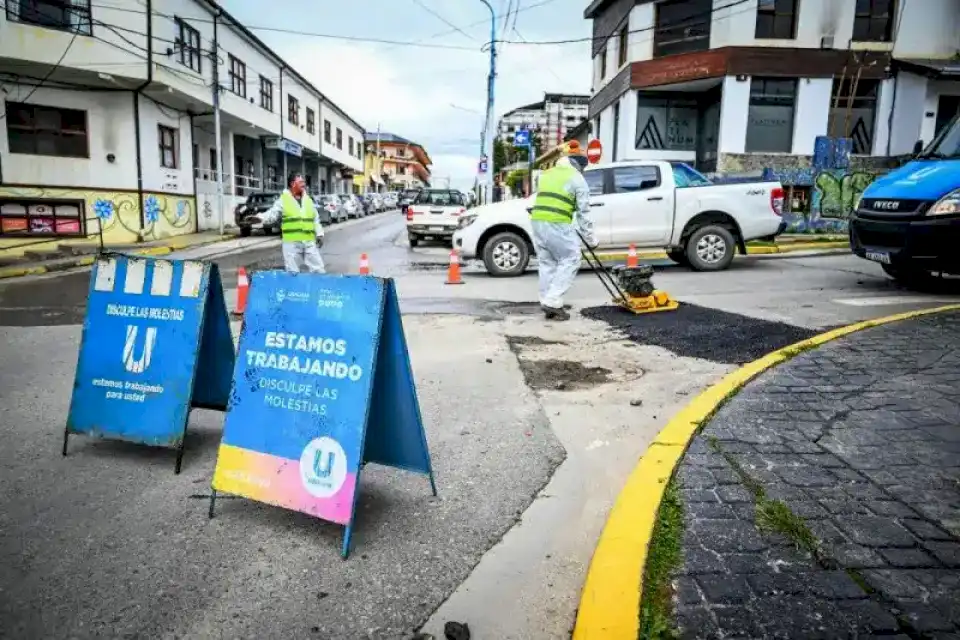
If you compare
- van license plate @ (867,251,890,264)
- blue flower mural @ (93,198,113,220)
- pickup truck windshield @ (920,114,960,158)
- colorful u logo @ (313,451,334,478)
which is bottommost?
colorful u logo @ (313,451,334,478)

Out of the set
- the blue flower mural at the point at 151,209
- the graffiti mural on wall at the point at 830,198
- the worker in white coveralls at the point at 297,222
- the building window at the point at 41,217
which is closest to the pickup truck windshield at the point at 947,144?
the worker in white coveralls at the point at 297,222

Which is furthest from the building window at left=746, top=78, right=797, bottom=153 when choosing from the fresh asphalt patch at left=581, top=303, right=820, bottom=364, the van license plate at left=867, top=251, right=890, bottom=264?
the fresh asphalt patch at left=581, top=303, right=820, bottom=364

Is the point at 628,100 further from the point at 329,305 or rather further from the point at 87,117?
the point at 329,305

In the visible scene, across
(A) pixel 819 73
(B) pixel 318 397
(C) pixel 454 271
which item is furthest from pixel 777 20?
(B) pixel 318 397

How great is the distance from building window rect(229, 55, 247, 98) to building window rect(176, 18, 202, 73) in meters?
3.27

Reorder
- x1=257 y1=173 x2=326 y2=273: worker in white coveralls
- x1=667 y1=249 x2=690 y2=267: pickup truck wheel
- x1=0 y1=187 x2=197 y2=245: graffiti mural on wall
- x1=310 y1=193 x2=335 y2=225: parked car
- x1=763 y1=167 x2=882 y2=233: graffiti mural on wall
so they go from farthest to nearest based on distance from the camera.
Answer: x1=310 y1=193 x2=335 y2=225: parked car
x1=763 y1=167 x2=882 y2=233: graffiti mural on wall
x1=0 y1=187 x2=197 y2=245: graffiti mural on wall
x1=667 y1=249 x2=690 y2=267: pickup truck wheel
x1=257 y1=173 x2=326 y2=273: worker in white coveralls

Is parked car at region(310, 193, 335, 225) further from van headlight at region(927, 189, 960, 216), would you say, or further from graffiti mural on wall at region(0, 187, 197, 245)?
van headlight at region(927, 189, 960, 216)

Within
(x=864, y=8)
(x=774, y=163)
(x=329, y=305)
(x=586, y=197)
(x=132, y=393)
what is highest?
(x=864, y=8)

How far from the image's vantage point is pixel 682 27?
23.7 meters

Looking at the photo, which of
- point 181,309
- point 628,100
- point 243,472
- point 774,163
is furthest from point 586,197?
point 628,100

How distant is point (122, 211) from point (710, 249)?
1849cm

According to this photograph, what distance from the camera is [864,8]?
22172mm

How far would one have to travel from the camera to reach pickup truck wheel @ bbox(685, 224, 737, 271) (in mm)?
11898

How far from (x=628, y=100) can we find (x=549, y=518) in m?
24.5
